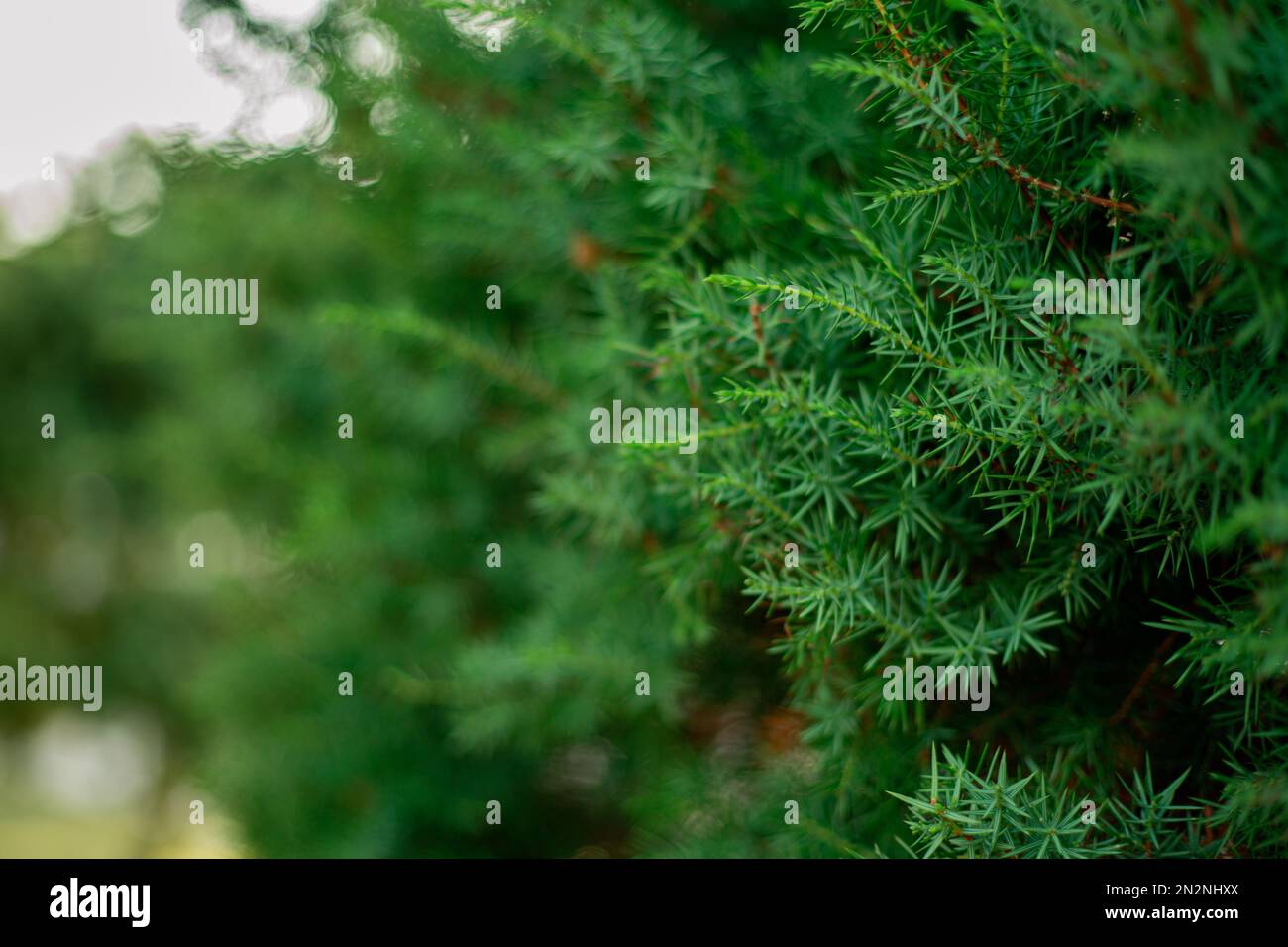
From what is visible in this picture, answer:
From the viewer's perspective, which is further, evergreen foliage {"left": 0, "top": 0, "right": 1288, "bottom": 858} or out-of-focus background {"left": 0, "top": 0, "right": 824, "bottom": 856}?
out-of-focus background {"left": 0, "top": 0, "right": 824, "bottom": 856}

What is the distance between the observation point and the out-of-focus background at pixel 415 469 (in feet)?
2.70

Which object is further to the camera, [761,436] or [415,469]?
[415,469]

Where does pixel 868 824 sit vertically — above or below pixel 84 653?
below

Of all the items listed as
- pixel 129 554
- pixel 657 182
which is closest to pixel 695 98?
pixel 657 182

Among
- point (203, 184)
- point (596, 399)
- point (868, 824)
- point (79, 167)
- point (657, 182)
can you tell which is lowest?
point (868, 824)

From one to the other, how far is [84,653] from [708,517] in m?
2.77

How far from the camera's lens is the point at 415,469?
1039 millimetres

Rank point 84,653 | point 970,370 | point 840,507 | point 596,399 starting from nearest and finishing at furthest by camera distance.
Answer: point 970,370 < point 840,507 < point 596,399 < point 84,653

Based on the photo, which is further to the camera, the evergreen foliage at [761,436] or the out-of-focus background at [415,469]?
the out-of-focus background at [415,469]

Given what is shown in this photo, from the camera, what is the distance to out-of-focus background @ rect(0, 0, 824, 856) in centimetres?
82

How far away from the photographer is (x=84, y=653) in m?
2.67

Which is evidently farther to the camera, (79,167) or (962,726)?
(79,167)

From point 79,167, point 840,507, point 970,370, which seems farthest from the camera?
point 79,167

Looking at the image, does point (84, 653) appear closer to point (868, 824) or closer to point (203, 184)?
point (203, 184)
